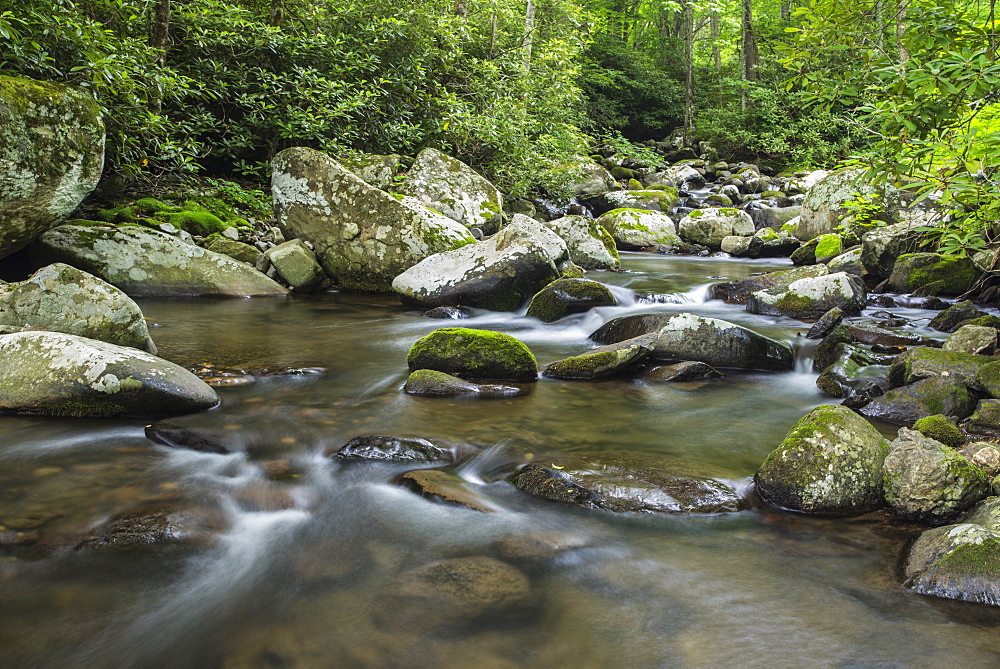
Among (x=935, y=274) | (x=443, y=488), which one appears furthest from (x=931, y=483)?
(x=935, y=274)

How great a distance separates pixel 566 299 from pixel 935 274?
18.0 ft

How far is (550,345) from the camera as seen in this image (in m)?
7.41

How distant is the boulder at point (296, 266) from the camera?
9977 mm

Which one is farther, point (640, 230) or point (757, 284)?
point (640, 230)

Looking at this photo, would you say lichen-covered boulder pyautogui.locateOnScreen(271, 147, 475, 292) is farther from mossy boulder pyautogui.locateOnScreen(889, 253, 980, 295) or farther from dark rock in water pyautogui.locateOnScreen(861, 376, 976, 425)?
dark rock in water pyautogui.locateOnScreen(861, 376, 976, 425)

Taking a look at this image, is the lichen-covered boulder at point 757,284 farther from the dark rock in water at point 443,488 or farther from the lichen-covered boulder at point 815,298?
the dark rock in water at point 443,488

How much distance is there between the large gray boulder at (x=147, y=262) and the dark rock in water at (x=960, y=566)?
29.3ft

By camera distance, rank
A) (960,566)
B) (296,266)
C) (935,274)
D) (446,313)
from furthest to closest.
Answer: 1. (296,266)
2. (935,274)
3. (446,313)
4. (960,566)

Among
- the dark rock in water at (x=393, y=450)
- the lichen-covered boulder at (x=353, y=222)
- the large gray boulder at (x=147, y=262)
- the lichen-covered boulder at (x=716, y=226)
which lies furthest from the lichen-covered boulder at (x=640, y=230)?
the dark rock in water at (x=393, y=450)

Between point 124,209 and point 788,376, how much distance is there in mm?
9839

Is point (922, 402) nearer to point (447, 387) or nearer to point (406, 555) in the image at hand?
point (447, 387)

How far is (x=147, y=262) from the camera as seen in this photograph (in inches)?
364

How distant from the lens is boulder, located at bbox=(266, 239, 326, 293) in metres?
9.98

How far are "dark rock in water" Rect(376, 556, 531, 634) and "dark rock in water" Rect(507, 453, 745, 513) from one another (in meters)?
0.74
